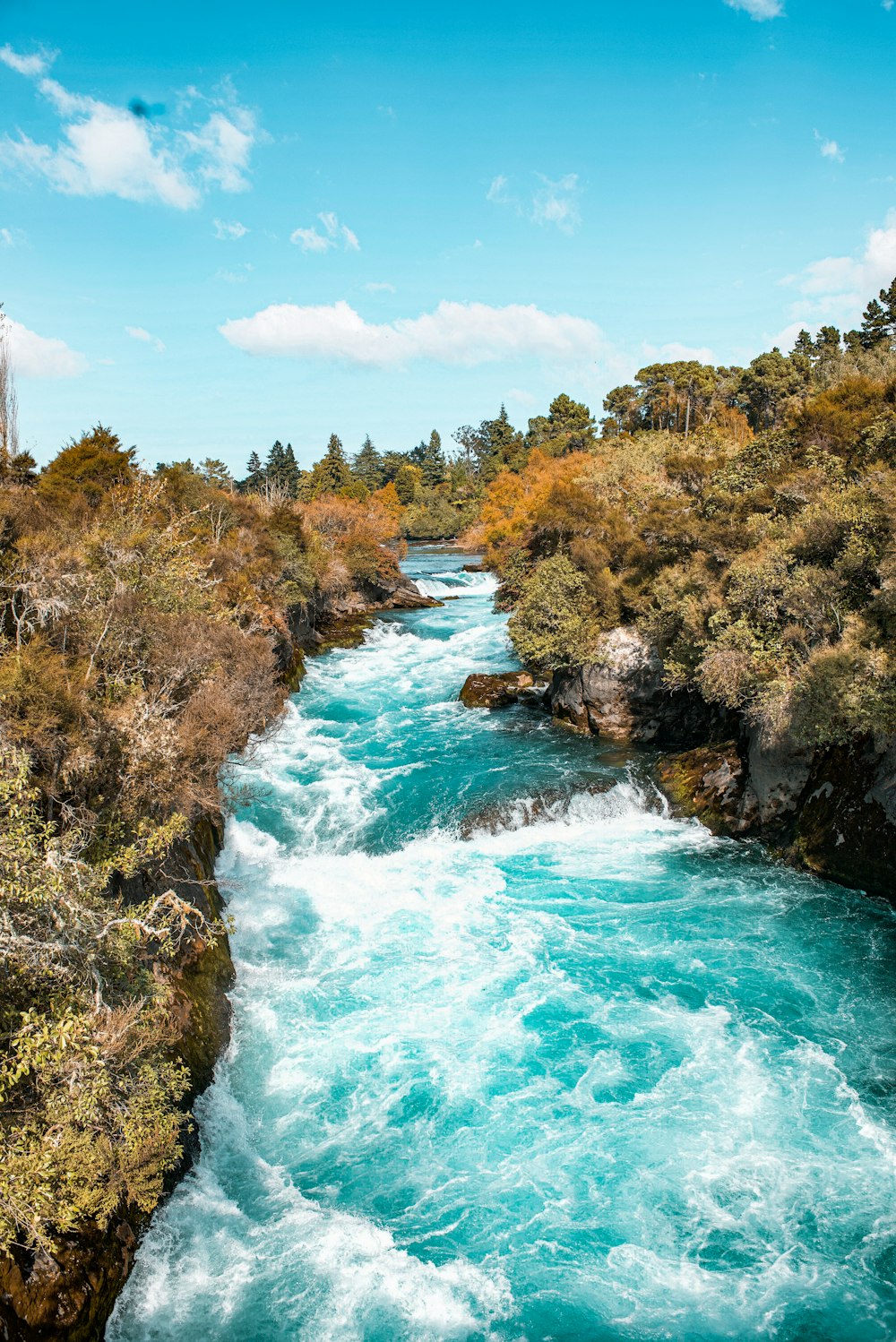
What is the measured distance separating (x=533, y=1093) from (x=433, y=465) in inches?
4751

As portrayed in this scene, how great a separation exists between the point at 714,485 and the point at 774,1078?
21.1 metres

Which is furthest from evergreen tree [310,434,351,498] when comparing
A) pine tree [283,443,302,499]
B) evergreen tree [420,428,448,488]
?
evergreen tree [420,428,448,488]

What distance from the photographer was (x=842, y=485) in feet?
74.3

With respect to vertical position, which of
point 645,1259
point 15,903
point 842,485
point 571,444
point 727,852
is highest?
point 571,444

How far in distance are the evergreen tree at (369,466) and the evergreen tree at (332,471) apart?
61.9ft

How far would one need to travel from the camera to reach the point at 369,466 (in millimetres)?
122938

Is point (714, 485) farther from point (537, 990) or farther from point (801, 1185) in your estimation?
point (801, 1185)

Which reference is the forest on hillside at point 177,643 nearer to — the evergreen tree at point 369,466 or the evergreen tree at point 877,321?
the evergreen tree at point 877,321

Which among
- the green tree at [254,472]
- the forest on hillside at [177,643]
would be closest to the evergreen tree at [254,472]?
the green tree at [254,472]

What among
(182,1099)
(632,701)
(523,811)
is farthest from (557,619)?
(182,1099)

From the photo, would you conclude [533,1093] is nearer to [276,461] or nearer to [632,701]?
[632,701]

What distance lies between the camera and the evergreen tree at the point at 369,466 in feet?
400

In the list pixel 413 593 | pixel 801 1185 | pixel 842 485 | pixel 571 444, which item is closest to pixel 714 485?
pixel 842 485

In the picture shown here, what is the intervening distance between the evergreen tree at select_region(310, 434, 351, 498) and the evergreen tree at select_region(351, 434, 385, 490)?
61.9 feet
